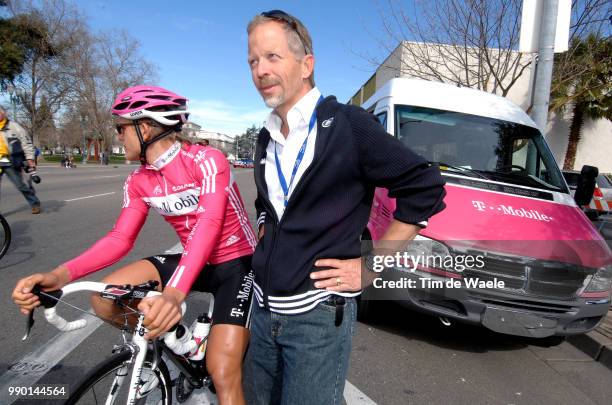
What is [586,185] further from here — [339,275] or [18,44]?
[18,44]

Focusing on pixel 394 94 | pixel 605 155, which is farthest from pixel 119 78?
pixel 394 94

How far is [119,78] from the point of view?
52250mm

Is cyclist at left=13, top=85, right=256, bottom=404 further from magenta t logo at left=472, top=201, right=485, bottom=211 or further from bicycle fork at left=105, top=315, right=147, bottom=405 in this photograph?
magenta t logo at left=472, top=201, right=485, bottom=211

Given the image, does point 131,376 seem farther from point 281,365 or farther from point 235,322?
point 281,365

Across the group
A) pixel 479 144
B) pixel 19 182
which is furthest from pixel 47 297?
pixel 19 182

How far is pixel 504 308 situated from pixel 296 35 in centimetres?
276

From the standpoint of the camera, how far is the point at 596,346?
3.98m

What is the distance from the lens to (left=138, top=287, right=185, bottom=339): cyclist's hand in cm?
148

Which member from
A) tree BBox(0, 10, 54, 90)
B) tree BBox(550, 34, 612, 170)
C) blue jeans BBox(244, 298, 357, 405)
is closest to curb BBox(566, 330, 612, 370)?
blue jeans BBox(244, 298, 357, 405)

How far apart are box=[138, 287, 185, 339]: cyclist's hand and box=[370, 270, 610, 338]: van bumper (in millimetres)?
2245

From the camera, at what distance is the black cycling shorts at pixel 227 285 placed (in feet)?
7.26

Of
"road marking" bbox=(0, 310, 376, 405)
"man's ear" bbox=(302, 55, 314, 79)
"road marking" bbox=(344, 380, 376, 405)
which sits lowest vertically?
"road marking" bbox=(344, 380, 376, 405)

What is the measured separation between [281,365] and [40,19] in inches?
1985

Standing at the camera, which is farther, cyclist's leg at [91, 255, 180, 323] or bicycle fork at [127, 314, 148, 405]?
cyclist's leg at [91, 255, 180, 323]
